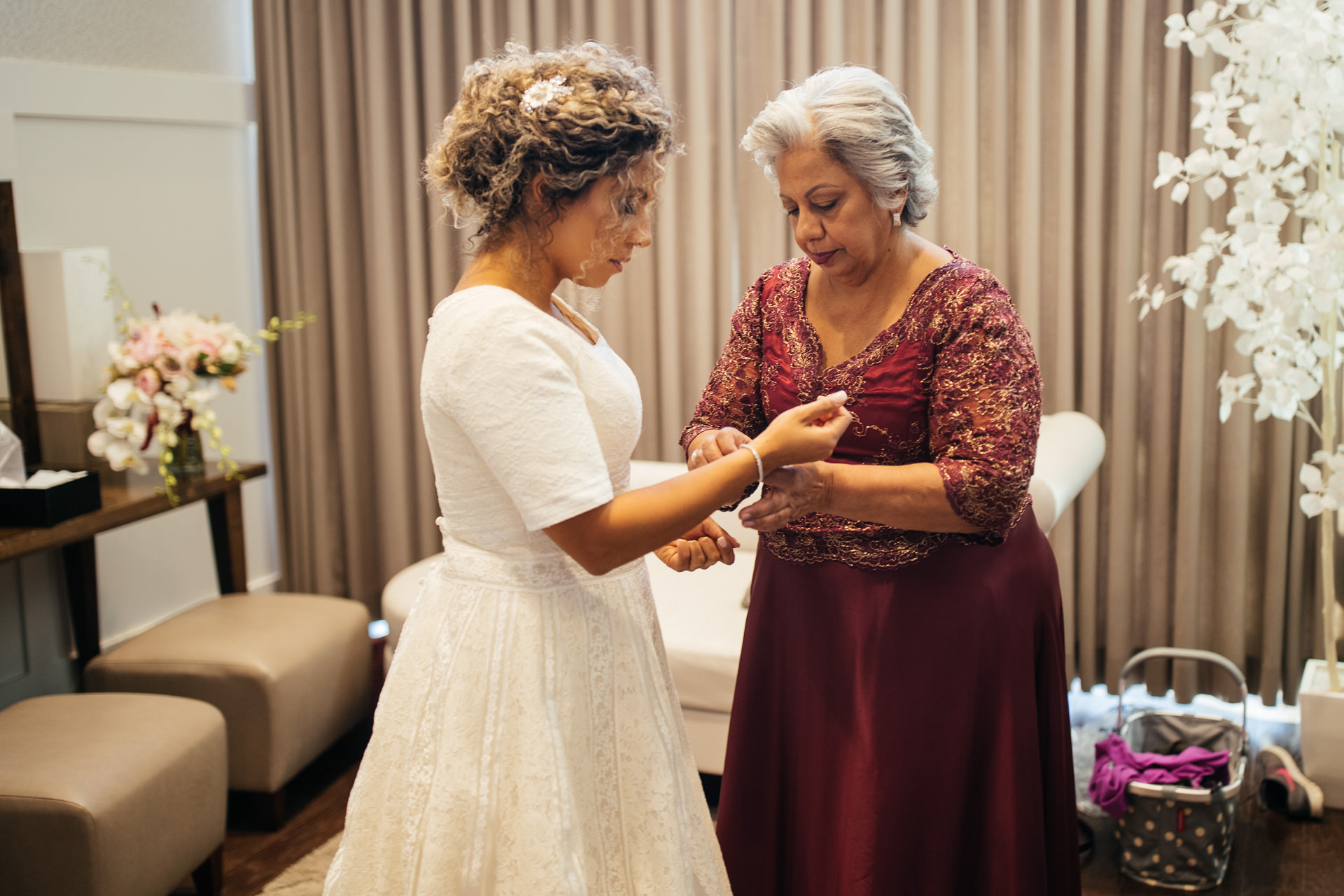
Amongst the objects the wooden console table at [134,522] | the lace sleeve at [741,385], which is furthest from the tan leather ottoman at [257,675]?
the lace sleeve at [741,385]

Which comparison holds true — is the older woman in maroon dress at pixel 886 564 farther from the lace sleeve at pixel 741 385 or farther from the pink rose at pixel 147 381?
the pink rose at pixel 147 381

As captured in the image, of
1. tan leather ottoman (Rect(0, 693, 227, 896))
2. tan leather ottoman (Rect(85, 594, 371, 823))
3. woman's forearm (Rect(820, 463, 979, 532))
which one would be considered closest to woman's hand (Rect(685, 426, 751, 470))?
woman's forearm (Rect(820, 463, 979, 532))

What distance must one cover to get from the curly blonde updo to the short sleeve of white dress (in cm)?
14

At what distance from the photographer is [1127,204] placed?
3.41 metres

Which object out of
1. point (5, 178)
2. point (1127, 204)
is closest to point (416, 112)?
point (5, 178)

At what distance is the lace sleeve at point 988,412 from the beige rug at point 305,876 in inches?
72.4

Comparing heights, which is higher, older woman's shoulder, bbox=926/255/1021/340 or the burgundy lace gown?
older woman's shoulder, bbox=926/255/1021/340

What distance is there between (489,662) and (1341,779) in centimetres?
253

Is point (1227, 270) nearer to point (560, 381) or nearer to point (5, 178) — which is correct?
point (560, 381)

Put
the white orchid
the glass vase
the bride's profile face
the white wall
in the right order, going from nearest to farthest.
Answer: the bride's profile face → the white orchid → the glass vase → the white wall

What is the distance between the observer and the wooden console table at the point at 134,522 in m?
2.96

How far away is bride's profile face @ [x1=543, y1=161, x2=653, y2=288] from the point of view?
4.76 feet

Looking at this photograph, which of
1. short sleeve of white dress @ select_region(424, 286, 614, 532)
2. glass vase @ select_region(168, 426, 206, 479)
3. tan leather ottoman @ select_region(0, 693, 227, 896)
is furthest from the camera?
glass vase @ select_region(168, 426, 206, 479)

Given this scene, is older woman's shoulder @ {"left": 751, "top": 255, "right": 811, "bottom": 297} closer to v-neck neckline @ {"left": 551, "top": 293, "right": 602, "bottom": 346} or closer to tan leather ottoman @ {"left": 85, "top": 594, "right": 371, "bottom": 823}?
v-neck neckline @ {"left": 551, "top": 293, "right": 602, "bottom": 346}
